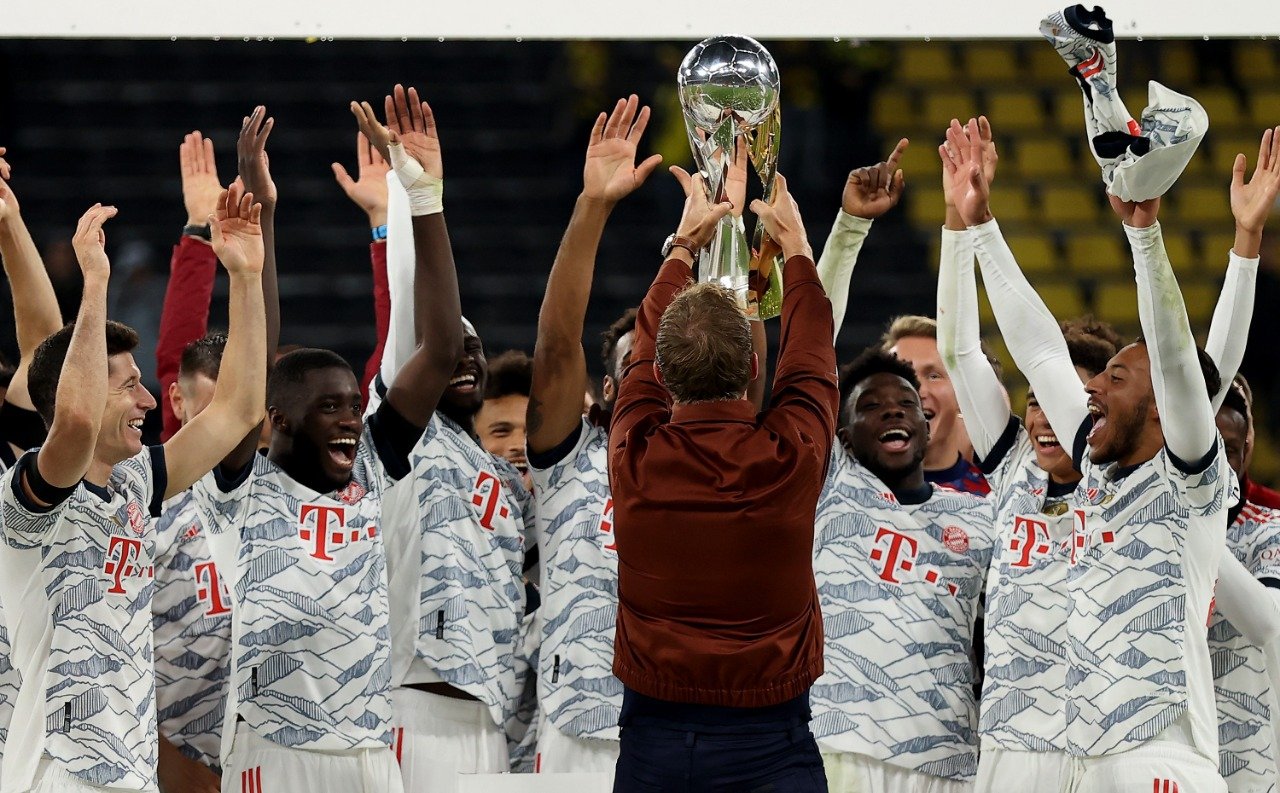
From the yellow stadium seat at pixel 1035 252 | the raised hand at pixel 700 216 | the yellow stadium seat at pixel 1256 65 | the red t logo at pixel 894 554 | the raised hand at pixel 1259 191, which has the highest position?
the yellow stadium seat at pixel 1256 65

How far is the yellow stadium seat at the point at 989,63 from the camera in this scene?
1062 cm

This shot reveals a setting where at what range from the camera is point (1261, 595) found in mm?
4051

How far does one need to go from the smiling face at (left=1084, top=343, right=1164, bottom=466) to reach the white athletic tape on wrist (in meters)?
1.77

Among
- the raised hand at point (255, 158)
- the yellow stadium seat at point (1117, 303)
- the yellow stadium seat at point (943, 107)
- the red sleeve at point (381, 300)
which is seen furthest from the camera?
the yellow stadium seat at point (943, 107)

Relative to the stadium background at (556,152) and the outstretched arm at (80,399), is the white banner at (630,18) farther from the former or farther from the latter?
the stadium background at (556,152)

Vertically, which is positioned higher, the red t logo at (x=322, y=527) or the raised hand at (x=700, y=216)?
the raised hand at (x=700, y=216)

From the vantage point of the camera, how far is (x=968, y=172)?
4219 mm

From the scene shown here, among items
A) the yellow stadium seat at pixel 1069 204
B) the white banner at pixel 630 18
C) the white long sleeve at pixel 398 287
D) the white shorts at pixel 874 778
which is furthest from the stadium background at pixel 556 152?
the white shorts at pixel 874 778

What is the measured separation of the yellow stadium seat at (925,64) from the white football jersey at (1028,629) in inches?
270

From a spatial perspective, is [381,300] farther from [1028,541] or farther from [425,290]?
[1028,541]

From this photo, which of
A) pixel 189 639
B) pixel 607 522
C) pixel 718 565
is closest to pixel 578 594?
pixel 607 522

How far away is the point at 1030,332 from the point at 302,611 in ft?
6.67

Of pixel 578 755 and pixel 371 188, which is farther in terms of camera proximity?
pixel 371 188

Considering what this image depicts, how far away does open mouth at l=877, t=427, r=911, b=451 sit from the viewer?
433cm
